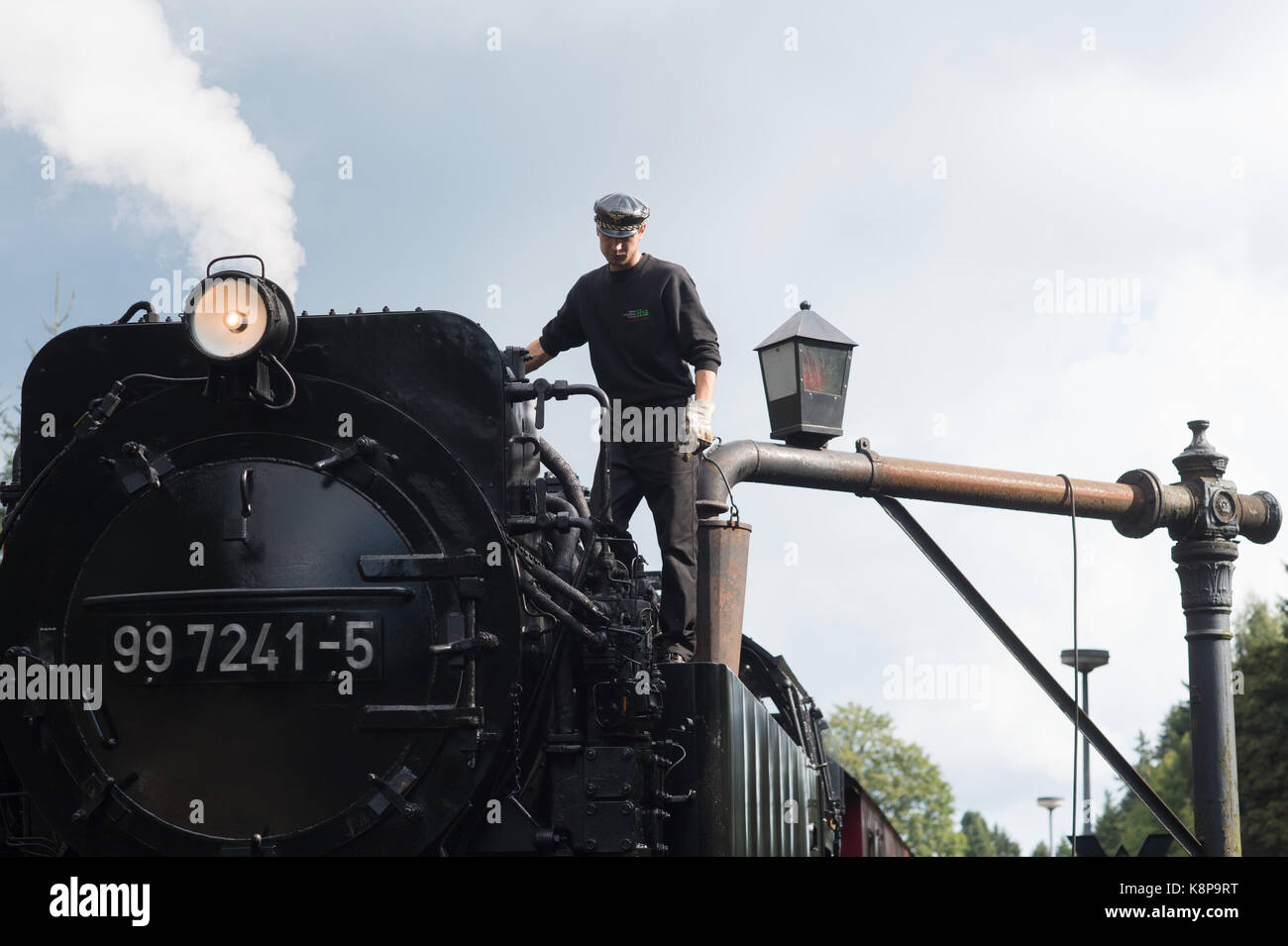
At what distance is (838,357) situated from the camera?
9.70 meters

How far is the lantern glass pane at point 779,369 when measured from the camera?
9.55 metres

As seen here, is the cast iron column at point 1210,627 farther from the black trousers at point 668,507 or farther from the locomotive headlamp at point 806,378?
the black trousers at point 668,507

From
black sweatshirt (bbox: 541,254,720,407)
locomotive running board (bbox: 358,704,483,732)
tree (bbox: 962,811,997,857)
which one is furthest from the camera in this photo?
tree (bbox: 962,811,997,857)

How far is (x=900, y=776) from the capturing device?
2414 inches

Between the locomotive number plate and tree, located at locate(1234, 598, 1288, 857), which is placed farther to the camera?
tree, located at locate(1234, 598, 1288, 857)

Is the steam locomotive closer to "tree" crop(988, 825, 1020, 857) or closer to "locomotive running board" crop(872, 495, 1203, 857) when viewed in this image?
"locomotive running board" crop(872, 495, 1203, 857)

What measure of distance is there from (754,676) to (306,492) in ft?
15.4

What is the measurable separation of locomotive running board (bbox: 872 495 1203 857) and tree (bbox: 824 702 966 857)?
51271mm

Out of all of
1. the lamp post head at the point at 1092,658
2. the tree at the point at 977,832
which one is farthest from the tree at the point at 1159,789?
the tree at the point at 977,832

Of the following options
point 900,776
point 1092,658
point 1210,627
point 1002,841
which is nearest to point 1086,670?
point 1092,658

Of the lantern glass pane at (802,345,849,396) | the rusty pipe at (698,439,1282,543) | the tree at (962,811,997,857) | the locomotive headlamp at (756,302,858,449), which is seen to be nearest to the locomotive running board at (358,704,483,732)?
the rusty pipe at (698,439,1282,543)

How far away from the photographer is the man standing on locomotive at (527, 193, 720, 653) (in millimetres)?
5160

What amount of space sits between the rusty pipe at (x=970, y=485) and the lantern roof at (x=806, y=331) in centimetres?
74
